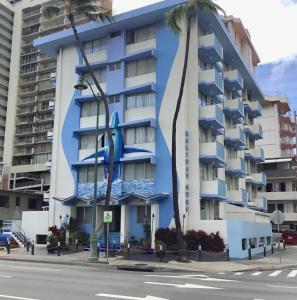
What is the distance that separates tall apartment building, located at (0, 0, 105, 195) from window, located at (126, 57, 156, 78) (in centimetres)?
6265

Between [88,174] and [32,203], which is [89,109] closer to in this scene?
[88,174]

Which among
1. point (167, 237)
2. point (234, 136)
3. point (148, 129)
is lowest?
point (167, 237)

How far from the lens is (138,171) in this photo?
37.1 metres

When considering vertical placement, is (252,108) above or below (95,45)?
below

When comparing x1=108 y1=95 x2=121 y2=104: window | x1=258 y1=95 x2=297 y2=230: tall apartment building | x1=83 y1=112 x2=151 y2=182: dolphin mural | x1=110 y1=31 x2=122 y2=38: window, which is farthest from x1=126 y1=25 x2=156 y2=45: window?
x1=258 y1=95 x2=297 y2=230: tall apartment building

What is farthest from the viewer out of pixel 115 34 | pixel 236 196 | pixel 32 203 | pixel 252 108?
pixel 32 203

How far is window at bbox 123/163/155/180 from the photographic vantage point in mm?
36562

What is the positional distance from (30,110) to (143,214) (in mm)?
76387

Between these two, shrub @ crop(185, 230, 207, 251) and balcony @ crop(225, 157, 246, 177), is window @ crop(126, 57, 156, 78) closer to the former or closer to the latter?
balcony @ crop(225, 157, 246, 177)

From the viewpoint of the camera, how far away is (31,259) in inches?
1117

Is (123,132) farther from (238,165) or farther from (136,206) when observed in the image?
(238,165)

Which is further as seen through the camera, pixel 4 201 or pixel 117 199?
pixel 4 201

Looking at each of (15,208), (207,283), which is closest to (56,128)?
(15,208)

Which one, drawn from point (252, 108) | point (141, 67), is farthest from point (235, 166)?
point (141, 67)
